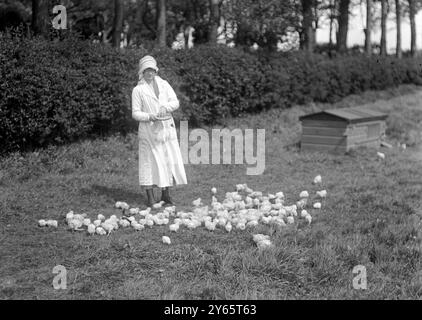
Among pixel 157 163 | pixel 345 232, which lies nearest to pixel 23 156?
pixel 157 163

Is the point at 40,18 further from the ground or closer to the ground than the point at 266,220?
further from the ground

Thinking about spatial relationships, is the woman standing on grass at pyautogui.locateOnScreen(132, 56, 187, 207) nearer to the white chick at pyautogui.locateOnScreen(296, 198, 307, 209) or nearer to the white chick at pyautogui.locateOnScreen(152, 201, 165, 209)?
the white chick at pyautogui.locateOnScreen(152, 201, 165, 209)

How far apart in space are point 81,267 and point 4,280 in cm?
72

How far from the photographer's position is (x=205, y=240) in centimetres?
648

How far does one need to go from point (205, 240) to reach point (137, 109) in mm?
2445

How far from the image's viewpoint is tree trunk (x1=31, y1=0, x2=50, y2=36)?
12.6m

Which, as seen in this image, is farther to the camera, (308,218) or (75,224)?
(308,218)

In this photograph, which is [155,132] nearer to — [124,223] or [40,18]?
[124,223]

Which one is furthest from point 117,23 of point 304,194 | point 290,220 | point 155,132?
point 290,220

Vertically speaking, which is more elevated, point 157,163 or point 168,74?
point 168,74

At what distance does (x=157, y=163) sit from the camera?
8.02 m

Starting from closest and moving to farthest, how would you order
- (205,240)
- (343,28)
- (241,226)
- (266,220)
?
1. (205,240)
2. (241,226)
3. (266,220)
4. (343,28)

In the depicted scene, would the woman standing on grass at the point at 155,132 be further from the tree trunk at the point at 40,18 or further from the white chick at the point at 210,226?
the tree trunk at the point at 40,18
